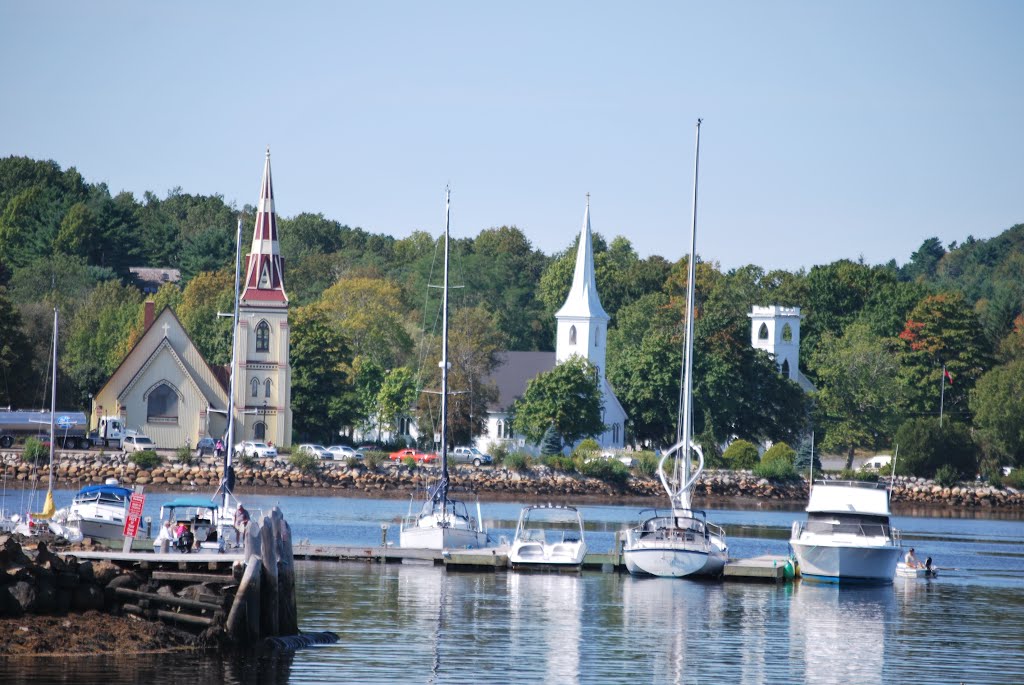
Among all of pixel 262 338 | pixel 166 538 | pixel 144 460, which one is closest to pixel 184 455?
pixel 144 460

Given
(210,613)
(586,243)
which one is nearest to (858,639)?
(210,613)

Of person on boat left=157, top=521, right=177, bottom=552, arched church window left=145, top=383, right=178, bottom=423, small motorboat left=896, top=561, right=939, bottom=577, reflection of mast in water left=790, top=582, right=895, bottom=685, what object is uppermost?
arched church window left=145, top=383, right=178, bottom=423

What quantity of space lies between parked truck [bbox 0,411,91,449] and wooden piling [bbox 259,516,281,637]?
2208 inches

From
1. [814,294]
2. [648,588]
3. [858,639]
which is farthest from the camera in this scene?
[814,294]

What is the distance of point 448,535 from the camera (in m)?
48.4

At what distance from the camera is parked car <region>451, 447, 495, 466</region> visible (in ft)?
303

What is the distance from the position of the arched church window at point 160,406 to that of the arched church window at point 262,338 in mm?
6089

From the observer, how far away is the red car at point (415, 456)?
89969 millimetres

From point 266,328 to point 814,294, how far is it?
5520 centimetres

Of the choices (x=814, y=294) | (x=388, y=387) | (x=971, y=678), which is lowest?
(x=971, y=678)

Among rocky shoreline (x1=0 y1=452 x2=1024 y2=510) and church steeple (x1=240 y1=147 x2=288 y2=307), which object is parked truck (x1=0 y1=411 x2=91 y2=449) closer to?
rocky shoreline (x1=0 y1=452 x2=1024 y2=510)

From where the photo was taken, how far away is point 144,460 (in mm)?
81375

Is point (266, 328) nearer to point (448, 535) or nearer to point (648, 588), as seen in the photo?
point (448, 535)

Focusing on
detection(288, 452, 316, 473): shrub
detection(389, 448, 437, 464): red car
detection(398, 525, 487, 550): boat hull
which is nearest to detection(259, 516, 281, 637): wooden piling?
detection(398, 525, 487, 550): boat hull
